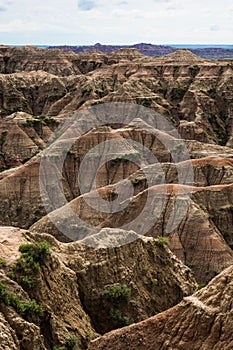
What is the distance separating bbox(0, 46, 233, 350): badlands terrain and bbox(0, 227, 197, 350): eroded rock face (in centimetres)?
6

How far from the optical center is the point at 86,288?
29.7 meters

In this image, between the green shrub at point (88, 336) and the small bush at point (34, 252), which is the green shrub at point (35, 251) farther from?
the green shrub at point (88, 336)

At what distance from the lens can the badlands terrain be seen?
76.6 ft

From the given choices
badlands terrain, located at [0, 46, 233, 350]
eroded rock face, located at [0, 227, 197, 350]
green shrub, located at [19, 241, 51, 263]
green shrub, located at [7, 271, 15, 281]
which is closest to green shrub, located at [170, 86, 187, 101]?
badlands terrain, located at [0, 46, 233, 350]

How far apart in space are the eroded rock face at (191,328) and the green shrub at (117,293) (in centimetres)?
559

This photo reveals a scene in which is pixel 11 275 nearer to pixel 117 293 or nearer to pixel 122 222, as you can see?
pixel 117 293

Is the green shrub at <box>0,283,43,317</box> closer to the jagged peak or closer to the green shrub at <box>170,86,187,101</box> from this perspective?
the green shrub at <box>170,86,187,101</box>

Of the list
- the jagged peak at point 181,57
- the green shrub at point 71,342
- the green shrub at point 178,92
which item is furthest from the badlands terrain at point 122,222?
the jagged peak at point 181,57

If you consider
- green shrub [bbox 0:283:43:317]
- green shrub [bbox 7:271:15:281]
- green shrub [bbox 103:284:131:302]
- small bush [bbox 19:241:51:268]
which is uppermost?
small bush [bbox 19:241:51:268]

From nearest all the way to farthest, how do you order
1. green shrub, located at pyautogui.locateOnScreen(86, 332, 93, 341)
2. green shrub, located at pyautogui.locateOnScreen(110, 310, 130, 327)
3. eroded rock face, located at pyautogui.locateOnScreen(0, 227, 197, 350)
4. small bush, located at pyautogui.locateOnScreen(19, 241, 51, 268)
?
1. eroded rock face, located at pyautogui.locateOnScreen(0, 227, 197, 350)
2. small bush, located at pyautogui.locateOnScreen(19, 241, 51, 268)
3. green shrub, located at pyautogui.locateOnScreen(86, 332, 93, 341)
4. green shrub, located at pyautogui.locateOnScreen(110, 310, 130, 327)

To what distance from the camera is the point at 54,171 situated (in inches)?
2694

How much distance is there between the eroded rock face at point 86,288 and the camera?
24.6 metres

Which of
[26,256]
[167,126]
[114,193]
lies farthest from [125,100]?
[26,256]

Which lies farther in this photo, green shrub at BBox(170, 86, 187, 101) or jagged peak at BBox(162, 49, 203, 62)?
jagged peak at BBox(162, 49, 203, 62)
